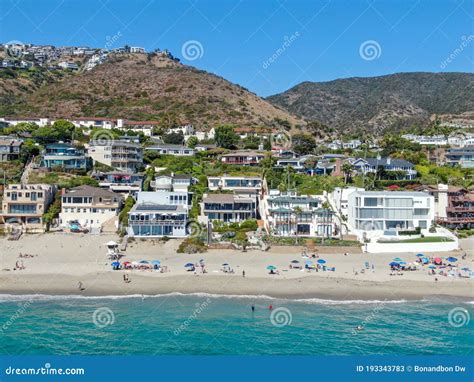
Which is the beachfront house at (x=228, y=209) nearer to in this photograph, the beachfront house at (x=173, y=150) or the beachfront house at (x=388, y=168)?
the beachfront house at (x=388, y=168)

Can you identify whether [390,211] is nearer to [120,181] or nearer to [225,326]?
[225,326]

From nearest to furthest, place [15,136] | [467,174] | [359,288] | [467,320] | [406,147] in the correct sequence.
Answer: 1. [467,320]
2. [359,288]
3. [467,174]
4. [15,136]
5. [406,147]

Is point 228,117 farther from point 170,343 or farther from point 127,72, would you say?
point 170,343

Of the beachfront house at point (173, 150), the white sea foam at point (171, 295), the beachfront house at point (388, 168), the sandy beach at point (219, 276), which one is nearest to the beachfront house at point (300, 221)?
the sandy beach at point (219, 276)

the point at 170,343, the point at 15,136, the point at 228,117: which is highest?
the point at 228,117

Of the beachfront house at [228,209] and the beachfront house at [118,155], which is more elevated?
the beachfront house at [118,155]

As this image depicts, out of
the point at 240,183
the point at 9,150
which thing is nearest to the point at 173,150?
the point at 240,183

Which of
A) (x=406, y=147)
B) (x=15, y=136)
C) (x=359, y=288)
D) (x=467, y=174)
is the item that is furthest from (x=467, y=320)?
(x=15, y=136)
